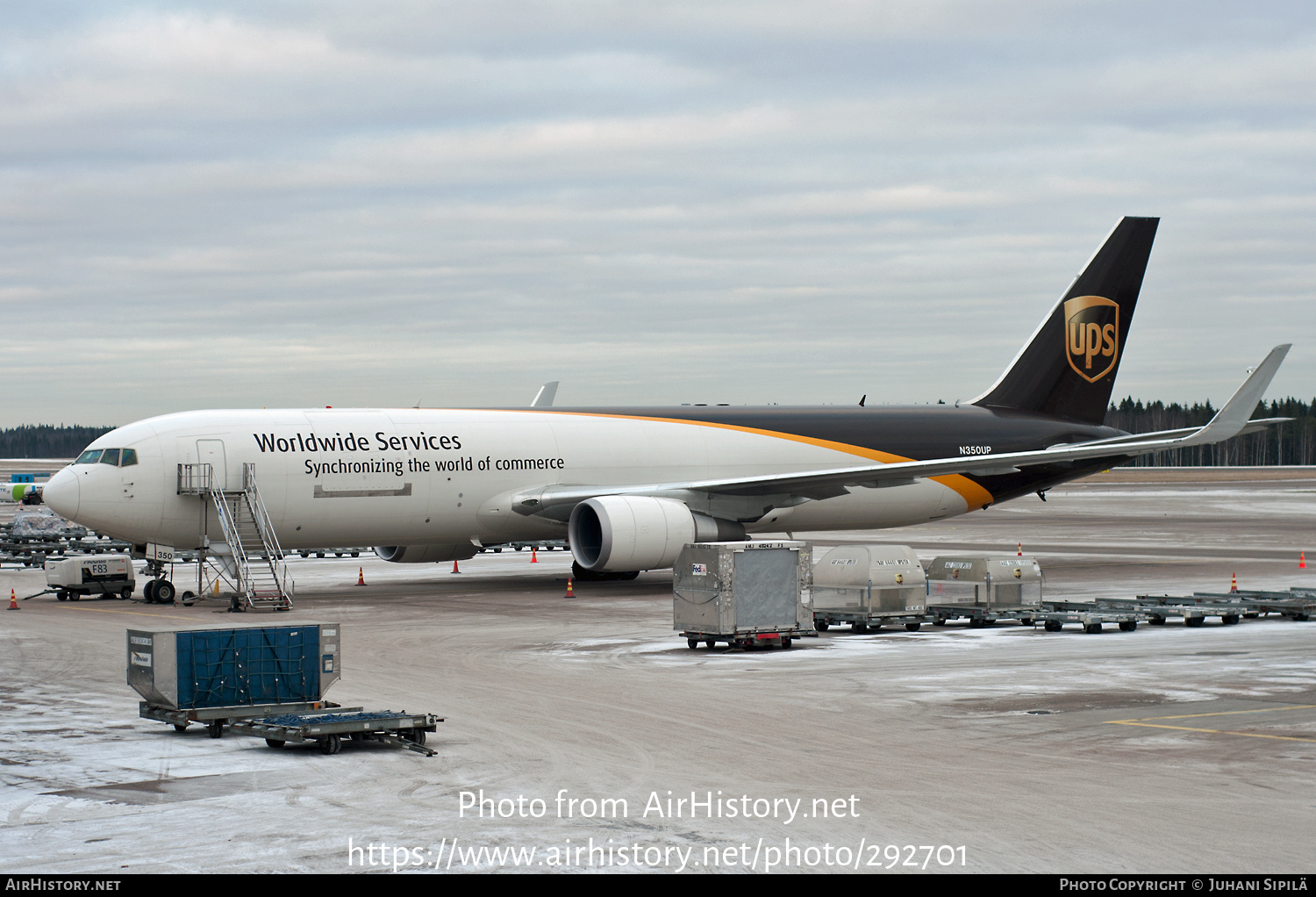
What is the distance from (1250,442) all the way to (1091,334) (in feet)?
542

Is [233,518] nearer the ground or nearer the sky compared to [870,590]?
nearer the sky

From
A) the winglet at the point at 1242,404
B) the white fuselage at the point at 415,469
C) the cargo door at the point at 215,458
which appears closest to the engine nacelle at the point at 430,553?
the white fuselage at the point at 415,469

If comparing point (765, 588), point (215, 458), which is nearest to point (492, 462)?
point (215, 458)

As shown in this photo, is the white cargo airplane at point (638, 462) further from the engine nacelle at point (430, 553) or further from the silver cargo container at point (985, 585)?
the silver cargo container at point (985, 585)

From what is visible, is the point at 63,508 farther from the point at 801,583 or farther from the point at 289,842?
the point at 289,842

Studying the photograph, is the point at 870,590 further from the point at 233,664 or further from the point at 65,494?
the point at 65,494

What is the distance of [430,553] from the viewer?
37.7 metres

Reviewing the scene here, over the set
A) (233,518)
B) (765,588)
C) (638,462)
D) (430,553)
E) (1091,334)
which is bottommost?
(430,553)

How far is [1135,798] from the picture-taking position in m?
12.5

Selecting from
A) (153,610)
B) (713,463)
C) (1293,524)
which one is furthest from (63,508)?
(1293,524)

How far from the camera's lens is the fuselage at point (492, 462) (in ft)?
106

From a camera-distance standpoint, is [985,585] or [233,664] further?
[985,585]

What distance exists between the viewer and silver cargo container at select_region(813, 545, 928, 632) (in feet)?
86.8

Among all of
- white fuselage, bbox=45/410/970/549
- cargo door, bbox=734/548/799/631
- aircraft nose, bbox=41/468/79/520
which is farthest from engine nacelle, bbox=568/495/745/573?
aircraft nose, bbox=41/468/79/520
